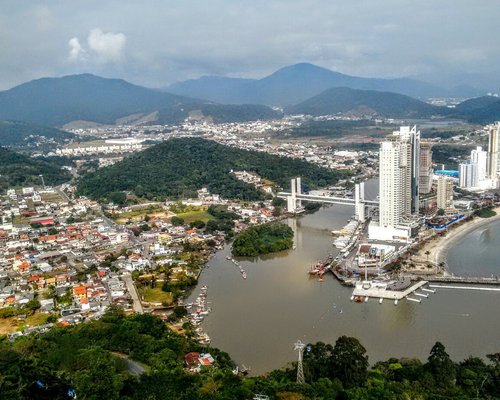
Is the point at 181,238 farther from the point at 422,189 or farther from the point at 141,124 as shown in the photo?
the point at 141,124

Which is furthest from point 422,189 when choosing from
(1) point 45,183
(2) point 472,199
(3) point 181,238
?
(1) point 45,183

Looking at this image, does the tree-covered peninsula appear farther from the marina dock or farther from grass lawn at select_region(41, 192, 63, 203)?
grass lawn at select_region(41, 192, 63, 203)

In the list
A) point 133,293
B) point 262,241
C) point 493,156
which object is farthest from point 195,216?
point 493,156

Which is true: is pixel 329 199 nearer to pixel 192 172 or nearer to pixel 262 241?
pixel 262 241

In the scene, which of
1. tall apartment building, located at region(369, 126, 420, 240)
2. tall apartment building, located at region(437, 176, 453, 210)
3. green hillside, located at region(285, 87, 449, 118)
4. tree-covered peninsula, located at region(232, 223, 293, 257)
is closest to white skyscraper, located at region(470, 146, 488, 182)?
tall apartment building, located at region(437, 176, 453, 210)

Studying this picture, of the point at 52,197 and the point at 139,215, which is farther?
the point at 52,197

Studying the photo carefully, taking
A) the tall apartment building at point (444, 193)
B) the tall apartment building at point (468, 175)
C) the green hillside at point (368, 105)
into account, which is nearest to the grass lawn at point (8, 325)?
the tall apartment building at point (444, 193)
